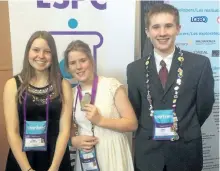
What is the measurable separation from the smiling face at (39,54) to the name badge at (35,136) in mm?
342

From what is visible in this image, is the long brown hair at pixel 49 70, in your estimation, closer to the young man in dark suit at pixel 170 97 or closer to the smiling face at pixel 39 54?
the smiling face at pixel 39 54

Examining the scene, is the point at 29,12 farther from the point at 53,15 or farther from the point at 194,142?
the point at 194,142

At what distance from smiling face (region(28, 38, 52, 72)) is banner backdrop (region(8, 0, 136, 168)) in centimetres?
50

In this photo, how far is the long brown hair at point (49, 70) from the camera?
1.81 metres

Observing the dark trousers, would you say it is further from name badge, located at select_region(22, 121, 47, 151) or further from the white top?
name badge, located at select_region(22, 121, 47, 151)

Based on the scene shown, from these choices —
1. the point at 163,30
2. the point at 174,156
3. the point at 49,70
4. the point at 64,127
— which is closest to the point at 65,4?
the point at 49,70

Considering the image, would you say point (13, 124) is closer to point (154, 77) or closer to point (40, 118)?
point (40, 118)

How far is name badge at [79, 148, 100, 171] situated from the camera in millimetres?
1855

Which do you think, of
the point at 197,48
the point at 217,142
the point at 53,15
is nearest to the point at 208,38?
the point at 197,48

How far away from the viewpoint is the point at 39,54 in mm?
1782

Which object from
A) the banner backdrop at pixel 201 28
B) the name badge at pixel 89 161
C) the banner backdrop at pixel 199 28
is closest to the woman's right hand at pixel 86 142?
the name badge at pixel 89 161

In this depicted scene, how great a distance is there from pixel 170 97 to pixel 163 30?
0.41 meters

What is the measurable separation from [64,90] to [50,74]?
134mm

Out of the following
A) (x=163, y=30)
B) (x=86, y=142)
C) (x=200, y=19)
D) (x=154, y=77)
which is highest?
(x=200, y=19)
